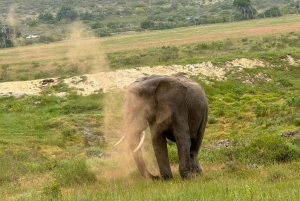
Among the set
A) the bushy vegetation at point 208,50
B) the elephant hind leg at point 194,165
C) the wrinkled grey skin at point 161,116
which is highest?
the wrinkled grey skin at point 161,116

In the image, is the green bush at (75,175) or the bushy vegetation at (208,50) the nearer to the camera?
the green bush at (75,175)

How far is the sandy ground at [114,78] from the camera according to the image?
117 ft

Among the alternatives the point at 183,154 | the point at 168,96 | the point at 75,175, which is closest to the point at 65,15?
the point at 75,175

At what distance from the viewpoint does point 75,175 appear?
480 inches

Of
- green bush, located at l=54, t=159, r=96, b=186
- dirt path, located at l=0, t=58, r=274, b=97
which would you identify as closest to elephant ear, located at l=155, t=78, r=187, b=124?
green bush, located at l=54, t=159, r=96, b=186

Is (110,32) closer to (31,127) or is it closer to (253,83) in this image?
(253,83)

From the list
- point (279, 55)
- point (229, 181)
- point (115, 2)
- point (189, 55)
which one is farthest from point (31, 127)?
point (115, 2)

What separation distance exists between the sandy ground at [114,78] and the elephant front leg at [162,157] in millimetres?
23290

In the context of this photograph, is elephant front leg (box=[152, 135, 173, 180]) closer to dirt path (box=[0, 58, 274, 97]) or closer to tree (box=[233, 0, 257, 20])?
dirt path (box=[0, 58, 274, 97])

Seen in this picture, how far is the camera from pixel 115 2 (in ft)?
498

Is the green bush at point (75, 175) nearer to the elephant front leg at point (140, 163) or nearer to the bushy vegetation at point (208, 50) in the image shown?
the elephant front leg at point (140, 163)

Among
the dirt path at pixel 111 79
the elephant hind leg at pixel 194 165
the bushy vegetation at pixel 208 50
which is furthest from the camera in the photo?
the bushy vegetation at pixel 208 50

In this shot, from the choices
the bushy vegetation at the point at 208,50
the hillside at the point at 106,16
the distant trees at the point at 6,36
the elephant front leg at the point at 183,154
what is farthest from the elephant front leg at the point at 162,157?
the distant trees at the point at 6,36

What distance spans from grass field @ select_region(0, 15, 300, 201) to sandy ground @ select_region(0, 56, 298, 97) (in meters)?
1.09
